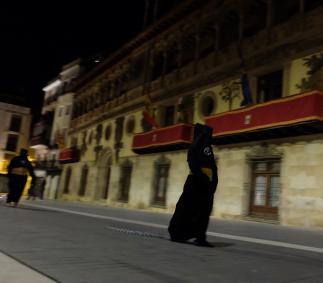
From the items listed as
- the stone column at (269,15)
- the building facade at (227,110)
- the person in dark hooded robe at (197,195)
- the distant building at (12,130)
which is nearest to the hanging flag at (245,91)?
the building facade at (227,110)

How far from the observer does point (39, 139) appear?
4481 centimetres

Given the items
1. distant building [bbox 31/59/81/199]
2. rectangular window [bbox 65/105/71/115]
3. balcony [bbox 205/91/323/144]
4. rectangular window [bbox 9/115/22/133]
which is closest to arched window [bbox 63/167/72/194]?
distant building [bbox 31/59/81/199]

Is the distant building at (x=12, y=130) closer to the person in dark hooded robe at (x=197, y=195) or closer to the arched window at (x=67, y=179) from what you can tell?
the arched window at (x=67, y=179)

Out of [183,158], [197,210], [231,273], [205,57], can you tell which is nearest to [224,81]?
[205,57]

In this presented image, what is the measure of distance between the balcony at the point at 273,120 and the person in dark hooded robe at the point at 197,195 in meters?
7.89

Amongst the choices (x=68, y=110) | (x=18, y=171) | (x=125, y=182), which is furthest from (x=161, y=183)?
(x=68, y=110)

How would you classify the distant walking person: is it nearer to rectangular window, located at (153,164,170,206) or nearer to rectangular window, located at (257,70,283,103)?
rectangular window, located at (257,70,283,103)

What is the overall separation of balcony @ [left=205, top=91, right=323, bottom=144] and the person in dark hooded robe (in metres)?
7.89

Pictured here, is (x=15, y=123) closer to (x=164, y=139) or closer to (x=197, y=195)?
(x=164, y=139)

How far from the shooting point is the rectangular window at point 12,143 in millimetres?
53531

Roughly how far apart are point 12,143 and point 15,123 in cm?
301

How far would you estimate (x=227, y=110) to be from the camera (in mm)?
17141

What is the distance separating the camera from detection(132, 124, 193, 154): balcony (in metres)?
18.2

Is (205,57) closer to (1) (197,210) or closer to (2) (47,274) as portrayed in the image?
(1) (197,210)
